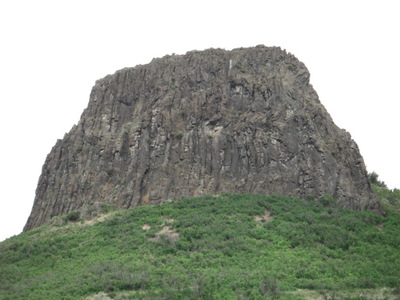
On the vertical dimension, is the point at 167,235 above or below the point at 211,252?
above

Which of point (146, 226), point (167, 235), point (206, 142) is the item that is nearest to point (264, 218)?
point (167, 235)

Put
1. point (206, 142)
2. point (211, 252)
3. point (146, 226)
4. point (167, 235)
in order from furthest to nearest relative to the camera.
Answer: point (206, 142), point (146, 226), point (167, 235), point (211, 252)

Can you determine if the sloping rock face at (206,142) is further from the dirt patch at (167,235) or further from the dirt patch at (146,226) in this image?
the dirt patch at (167,235)

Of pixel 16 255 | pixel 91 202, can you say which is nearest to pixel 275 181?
pixel 91 202

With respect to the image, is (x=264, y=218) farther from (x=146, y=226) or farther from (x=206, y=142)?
(x=206, y=142)

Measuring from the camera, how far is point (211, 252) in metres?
48.0

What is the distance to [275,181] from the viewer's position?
58.8m

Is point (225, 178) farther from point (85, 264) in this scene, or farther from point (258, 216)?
point (85, 264)

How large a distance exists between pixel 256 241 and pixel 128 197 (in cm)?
1789

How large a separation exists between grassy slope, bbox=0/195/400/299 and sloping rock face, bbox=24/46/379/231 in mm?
3168

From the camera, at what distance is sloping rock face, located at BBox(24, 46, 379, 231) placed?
59.5 metres

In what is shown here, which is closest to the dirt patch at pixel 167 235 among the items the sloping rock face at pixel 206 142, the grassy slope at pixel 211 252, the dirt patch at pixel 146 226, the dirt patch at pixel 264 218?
the grassy slope at pixel 211 252

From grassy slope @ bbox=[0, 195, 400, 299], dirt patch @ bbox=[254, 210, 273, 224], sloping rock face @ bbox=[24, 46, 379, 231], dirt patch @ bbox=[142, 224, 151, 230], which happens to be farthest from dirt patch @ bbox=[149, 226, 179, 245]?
dirt patch @ bbox=[254, 210, 273, 224]

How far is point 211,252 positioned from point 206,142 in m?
18.4
